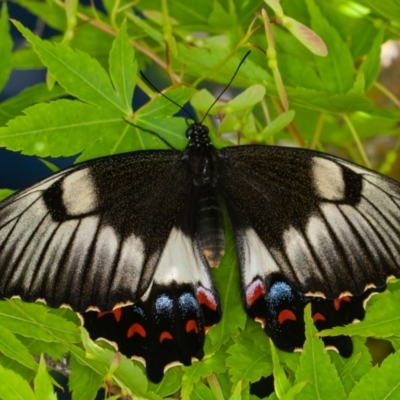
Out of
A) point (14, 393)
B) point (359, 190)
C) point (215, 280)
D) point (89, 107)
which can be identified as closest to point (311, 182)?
point (359, 190)

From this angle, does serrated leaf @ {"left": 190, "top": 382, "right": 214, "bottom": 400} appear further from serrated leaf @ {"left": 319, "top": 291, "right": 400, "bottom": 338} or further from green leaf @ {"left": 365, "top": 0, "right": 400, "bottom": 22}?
green leaf @ {"left": 365, "top": 0, "right": 400, "bottom": 22}

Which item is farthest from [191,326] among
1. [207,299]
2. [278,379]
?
[278,379]

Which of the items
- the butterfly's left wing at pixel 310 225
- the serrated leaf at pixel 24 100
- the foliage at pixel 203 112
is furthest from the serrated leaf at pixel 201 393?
the serrated leaf at pixel 24 100

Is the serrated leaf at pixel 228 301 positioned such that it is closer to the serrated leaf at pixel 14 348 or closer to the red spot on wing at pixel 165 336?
the red spot on wing at pixel 165 336

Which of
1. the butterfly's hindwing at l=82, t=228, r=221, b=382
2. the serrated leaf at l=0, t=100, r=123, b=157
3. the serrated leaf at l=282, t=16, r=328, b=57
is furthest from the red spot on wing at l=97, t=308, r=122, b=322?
the serrated leaf at l=282, t=16, r=328, b=57

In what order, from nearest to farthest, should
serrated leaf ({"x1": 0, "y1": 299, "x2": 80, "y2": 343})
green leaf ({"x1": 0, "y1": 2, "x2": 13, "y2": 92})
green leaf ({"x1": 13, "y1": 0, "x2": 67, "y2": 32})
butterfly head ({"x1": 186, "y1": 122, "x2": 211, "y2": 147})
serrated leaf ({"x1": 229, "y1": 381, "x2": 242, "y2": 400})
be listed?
serrated leaf ({"x1": 229, "y1": 381, "x2": 242, "y2": 400})
serrated leaf ({"x1": 0, "y1": 299, "x2": 80, "y2": 343})
butterfly head ({"x1": 186, "y1": 122, "x2": 211, "y2": 147})
green leaf ({"x1": 0, "y1": 2, "x2": 13, "y2": 92})
green leaf ({"x1": 13, "y1": 0, "x2": 67, "y2": 32})

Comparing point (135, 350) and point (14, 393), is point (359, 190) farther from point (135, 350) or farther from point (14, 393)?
point (14, 393)
